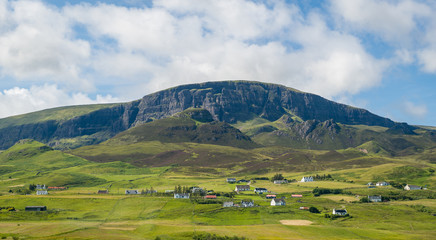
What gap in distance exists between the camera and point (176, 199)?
181125 mm

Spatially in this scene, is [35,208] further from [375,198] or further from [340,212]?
[375,198]

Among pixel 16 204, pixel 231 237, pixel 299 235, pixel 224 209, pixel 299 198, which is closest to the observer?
pixel 231 237

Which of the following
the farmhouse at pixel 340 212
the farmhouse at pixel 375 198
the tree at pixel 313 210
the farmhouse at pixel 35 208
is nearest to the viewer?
the farmhouse at pixel 340 212

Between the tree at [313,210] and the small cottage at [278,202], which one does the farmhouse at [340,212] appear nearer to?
the tree at [313,210]

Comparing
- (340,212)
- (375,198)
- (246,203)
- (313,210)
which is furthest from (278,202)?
(375,198)

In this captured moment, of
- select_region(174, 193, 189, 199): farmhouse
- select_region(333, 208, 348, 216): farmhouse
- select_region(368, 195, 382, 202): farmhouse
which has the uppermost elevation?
select_region(174, 193, 189, 199): farmhouse

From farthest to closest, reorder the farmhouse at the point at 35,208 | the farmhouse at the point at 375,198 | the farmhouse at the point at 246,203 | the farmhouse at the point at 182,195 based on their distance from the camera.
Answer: the farmhouse at the point at 375,198, the farmhouse at the point at 182,195, the farmhouse at the point at 246,203, the farmhouse at the point at 35,208

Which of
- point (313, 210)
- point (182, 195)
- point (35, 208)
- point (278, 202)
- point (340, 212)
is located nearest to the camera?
point (340, 212)

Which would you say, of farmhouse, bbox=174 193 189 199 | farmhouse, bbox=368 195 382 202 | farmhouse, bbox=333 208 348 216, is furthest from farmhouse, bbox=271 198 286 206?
→ farmhouse, bbox=368 195 382 202

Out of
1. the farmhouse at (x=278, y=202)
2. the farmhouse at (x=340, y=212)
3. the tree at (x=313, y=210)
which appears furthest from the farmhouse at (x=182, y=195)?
the farmhouse at (x=340, y=212)

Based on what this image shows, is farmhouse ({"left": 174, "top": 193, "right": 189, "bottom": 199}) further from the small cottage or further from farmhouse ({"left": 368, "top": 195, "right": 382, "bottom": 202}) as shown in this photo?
farmhouse ({"left": 368, "top": 195, "right": 382, "bottom": 202})

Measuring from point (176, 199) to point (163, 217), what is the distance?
3203cm

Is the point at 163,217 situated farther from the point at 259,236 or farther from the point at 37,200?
the point at 37,200

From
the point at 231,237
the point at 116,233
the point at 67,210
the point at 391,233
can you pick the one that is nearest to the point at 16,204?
the point at 67,210
